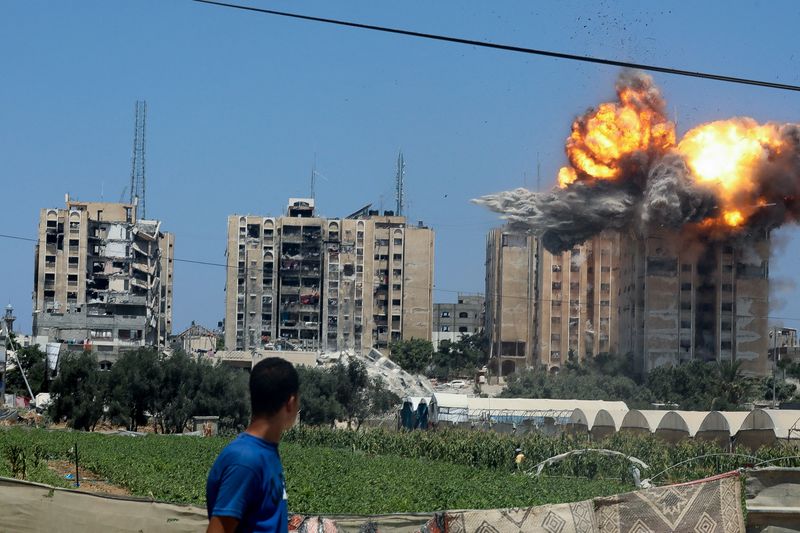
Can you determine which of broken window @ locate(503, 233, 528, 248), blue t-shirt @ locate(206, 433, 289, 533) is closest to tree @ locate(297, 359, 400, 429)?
broken window @ locate(503, 233, 528, 248)

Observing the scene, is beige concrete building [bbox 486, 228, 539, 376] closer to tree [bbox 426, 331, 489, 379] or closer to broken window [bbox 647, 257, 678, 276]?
tree [bbox 426, 331, 489, 379]

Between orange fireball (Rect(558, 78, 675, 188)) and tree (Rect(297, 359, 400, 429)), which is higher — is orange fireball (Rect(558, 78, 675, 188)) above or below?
above

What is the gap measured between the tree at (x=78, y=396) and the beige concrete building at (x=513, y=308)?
8930 centimetres

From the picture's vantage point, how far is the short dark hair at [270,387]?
6723mm

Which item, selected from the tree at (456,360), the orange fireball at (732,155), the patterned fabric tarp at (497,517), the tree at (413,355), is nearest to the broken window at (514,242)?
the tree at (456,360)

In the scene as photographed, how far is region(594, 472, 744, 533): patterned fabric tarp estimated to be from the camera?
1179cm

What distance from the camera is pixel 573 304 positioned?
151000mm

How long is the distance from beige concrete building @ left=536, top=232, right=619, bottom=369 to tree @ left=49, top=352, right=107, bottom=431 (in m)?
77.4

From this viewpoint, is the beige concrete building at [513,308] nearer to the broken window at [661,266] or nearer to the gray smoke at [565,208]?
the broken window at [661,266]

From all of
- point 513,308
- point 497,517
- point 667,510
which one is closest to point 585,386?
point 513,308

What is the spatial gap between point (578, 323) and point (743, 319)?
45926 millimetres

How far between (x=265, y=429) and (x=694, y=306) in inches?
4123

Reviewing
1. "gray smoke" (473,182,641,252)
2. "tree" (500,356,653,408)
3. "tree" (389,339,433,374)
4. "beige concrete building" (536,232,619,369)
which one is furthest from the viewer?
"tree" (389,339,433,374)

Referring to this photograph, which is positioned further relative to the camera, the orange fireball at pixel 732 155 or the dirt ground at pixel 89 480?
the orange fireball at pixel 732 155
